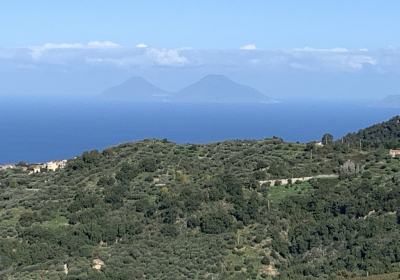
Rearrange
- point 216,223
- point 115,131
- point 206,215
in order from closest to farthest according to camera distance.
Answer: point 216,223 → point 206,215 → point 115,131

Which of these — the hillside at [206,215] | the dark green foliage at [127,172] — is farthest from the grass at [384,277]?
the dark green foliage at [127,172]

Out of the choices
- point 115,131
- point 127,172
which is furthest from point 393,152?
point 115,131

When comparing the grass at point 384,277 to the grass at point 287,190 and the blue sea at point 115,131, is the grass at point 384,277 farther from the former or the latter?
the blue sea at point 115,131

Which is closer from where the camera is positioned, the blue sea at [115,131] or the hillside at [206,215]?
the hillside at [206,215]

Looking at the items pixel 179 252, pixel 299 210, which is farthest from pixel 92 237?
pixel 299 210

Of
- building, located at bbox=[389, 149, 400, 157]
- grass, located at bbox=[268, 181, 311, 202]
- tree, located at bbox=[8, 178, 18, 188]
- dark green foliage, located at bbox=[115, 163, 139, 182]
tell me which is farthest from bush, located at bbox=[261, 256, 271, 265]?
tree, located at bbox=[8, 178, 18, 188]

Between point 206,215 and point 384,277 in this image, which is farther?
point 206,215

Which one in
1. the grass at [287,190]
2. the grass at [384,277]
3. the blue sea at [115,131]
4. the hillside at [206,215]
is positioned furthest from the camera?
the blue sea at [115,131]

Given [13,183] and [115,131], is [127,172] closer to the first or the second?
[13,183]
